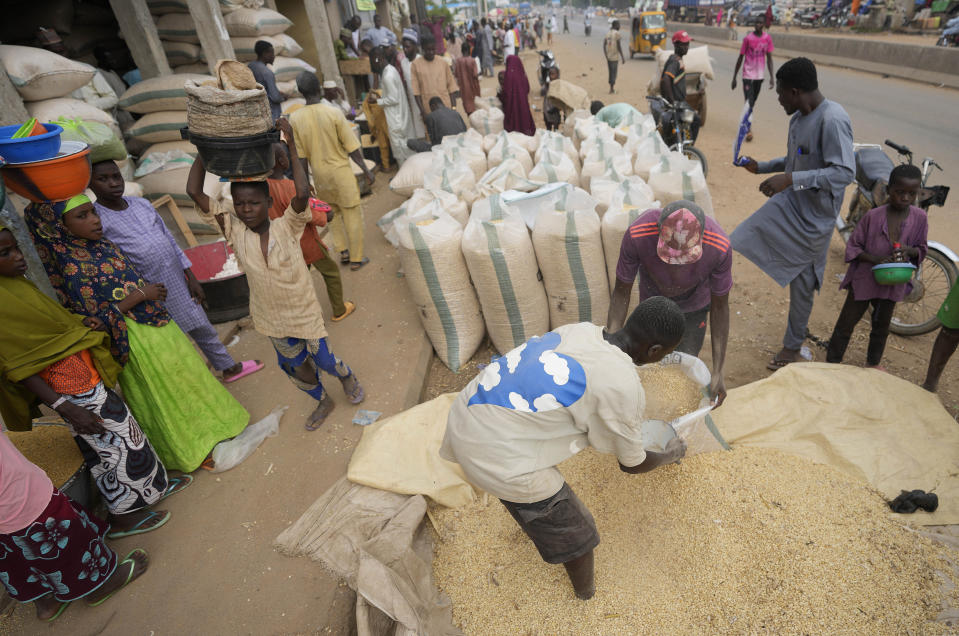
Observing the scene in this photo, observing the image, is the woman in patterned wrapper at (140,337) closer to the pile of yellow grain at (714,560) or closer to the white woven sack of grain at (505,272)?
the pile of yellow grain at (714,560)

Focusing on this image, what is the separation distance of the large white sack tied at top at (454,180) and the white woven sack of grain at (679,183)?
1.27m

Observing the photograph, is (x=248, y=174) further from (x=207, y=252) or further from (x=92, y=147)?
(x=207, y=252)

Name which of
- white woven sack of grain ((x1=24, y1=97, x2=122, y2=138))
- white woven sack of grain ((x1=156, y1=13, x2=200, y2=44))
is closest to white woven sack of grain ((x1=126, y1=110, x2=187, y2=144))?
white woven sack of grain ((x1=24, y1=97, x2=122, y2=138))

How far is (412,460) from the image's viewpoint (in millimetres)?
2277

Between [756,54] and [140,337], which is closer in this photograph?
[140,337]

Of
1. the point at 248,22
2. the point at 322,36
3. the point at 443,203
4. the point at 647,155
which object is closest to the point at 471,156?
the point at 443,203

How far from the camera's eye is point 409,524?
1.94m

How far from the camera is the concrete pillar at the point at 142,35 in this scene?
4.84m

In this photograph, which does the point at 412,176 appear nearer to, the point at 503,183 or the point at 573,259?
the point at 503,183

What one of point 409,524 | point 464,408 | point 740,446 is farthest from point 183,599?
point 740,446

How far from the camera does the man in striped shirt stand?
6.35 feet

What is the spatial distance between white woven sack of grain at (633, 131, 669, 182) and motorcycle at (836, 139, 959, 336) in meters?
1.30

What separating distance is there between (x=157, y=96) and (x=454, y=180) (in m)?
3.14

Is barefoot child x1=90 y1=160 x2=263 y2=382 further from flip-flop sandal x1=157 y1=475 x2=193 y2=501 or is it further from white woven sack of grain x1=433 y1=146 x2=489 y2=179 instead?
white woven sack of grain x1=433 y1=146 x2=489 y2=179
